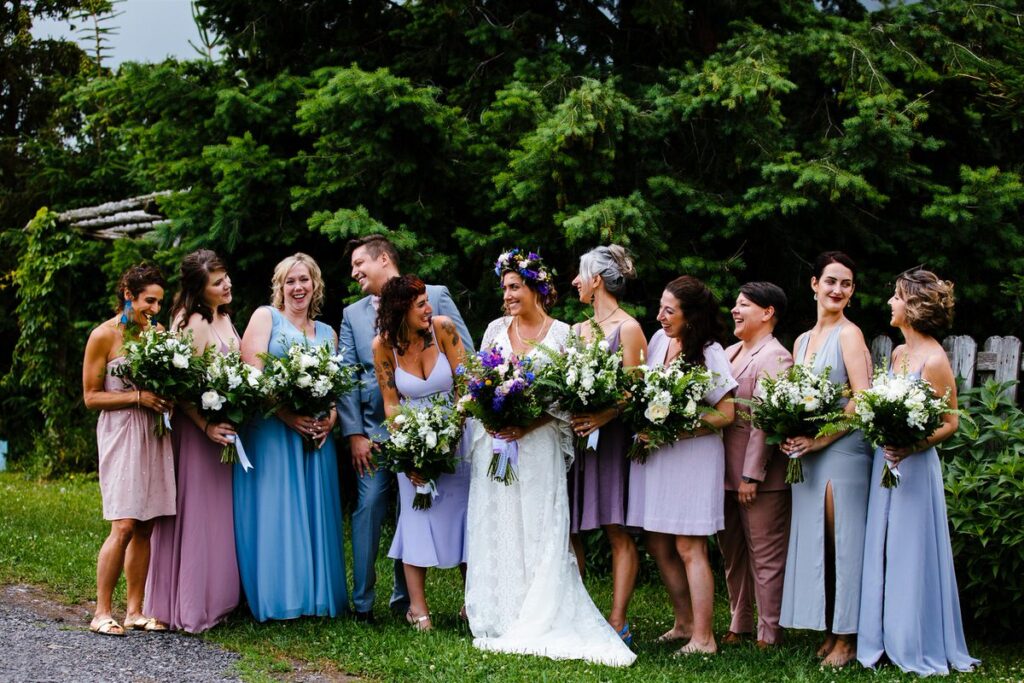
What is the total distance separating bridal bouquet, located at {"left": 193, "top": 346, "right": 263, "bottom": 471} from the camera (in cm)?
654

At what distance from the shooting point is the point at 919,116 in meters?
8.75

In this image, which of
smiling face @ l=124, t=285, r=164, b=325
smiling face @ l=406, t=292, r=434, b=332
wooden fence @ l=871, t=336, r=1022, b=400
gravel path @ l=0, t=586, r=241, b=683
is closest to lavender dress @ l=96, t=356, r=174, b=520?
smiling face @ l=124, t=285, r=164, b=325

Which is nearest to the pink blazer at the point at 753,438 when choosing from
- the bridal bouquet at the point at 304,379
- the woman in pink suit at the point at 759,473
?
the woman in pink suit at the point at 759,473

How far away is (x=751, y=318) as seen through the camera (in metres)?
6.75

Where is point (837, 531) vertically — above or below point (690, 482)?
below

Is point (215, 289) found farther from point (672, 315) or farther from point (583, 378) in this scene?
point (672, 315)

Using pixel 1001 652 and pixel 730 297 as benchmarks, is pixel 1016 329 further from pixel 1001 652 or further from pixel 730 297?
pixel 1001 652

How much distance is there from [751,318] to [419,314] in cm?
219

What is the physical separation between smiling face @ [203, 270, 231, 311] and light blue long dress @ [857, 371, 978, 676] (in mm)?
4424

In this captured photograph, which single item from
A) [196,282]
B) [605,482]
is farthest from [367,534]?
[196,282]

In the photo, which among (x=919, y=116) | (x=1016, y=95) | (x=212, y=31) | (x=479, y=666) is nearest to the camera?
(x=479, y=666)

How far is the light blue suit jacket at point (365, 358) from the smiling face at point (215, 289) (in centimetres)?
87

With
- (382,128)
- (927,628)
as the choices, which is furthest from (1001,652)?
(382,128)

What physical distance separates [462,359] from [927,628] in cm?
335
